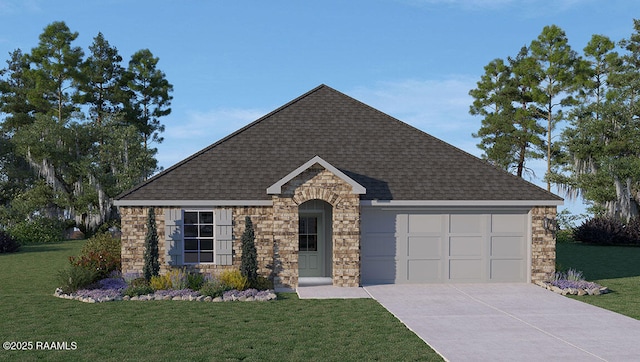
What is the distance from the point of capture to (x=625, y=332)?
11.2 metres

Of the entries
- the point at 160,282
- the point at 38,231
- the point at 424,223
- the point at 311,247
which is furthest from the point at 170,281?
the point at 38,231

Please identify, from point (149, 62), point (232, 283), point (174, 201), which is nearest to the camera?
point (232, 283)

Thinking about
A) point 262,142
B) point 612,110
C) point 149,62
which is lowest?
point 262,142

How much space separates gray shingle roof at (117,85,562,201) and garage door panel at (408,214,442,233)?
0.63 meters

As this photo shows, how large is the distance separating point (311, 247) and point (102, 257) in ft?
20.4

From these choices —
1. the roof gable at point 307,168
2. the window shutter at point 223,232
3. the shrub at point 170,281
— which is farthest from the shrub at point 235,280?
the roof gable at point 307,168

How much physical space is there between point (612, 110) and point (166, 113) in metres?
33.4

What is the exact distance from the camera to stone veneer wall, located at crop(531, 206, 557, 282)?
17.4 meters

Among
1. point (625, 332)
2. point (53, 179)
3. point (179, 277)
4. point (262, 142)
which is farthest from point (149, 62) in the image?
point (625, 332)

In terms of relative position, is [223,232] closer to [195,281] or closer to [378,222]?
[195,281]

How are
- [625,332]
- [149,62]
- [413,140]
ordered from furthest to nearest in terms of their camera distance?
[149,62] < [413,140] < [625,332]

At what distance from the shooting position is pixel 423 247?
17.3 m

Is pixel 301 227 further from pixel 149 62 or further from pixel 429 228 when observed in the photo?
pixel 149 62

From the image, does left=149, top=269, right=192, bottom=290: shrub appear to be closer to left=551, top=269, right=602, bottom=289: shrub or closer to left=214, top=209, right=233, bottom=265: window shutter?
left=214, top=209, right=233, bottom=265: window shutter
